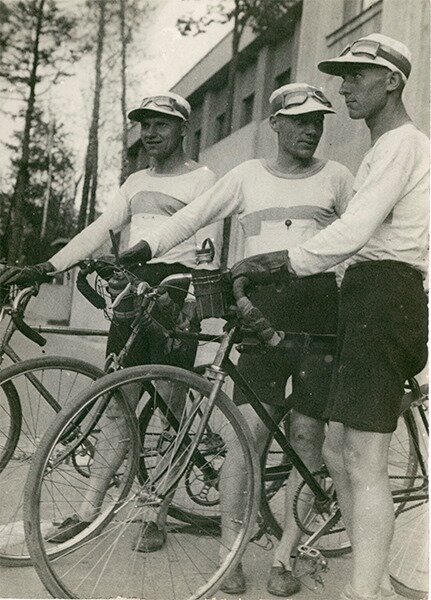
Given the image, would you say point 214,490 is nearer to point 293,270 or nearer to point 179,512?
point 179,512

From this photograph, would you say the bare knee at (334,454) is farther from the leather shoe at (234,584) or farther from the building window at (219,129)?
the building window at (219,129)

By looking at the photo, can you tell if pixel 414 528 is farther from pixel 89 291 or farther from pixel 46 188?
pixel 46 188

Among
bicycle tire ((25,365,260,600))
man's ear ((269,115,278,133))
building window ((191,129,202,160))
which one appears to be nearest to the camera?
bicycle tire ((25,365,260,600))

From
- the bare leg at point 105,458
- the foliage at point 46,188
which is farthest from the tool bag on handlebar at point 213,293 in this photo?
the foliage at point 46,188

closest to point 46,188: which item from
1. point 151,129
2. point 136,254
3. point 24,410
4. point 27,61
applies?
point 27,61

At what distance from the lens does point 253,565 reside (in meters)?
3.05

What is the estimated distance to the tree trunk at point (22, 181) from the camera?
3.72 meters

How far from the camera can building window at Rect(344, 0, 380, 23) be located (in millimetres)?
3955

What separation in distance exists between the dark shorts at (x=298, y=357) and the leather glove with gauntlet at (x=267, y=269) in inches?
22.5

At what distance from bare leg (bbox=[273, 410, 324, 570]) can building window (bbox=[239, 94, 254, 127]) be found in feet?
8.84

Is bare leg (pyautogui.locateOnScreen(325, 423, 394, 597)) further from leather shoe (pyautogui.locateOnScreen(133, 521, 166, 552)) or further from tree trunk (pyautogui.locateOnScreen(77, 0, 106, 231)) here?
tree trunk (pyautogui.locateOnScreen(77, 0, 106, 231))

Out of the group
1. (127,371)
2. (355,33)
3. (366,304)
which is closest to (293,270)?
(366,304)

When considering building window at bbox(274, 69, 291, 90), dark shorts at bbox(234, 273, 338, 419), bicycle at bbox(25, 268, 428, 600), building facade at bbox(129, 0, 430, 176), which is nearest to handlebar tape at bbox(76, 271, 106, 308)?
bicycle at bbox(25, 268, 428, 600)

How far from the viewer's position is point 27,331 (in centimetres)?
308
